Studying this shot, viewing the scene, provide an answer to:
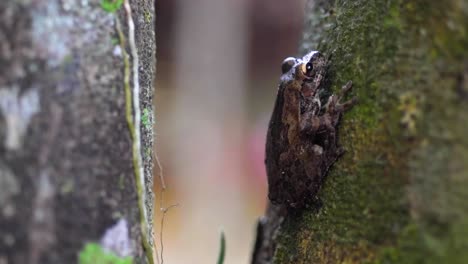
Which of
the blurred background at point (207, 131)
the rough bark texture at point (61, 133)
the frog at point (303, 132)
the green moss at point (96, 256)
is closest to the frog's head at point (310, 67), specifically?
the frog at point (303, 132)

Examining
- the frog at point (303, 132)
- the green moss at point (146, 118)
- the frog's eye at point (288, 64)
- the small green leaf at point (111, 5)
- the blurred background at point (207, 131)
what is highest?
the small green leaf at point (111, 5)

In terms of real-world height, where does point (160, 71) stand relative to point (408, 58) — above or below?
below

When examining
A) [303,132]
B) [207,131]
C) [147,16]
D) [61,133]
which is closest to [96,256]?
[61,133]

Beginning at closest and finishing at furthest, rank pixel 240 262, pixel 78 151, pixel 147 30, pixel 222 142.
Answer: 1. pixel 78 151
2. pixel 147 30
3. pixel 240 262
4. pixel 222 142

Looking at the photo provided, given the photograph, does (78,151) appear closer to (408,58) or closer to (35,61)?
(35,61)

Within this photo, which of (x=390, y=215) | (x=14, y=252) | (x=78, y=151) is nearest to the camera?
(x=14, y=252)

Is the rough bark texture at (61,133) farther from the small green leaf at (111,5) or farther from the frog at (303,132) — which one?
the frog at (303,132)

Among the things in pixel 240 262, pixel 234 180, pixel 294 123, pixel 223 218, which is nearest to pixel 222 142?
pixel 234 180
